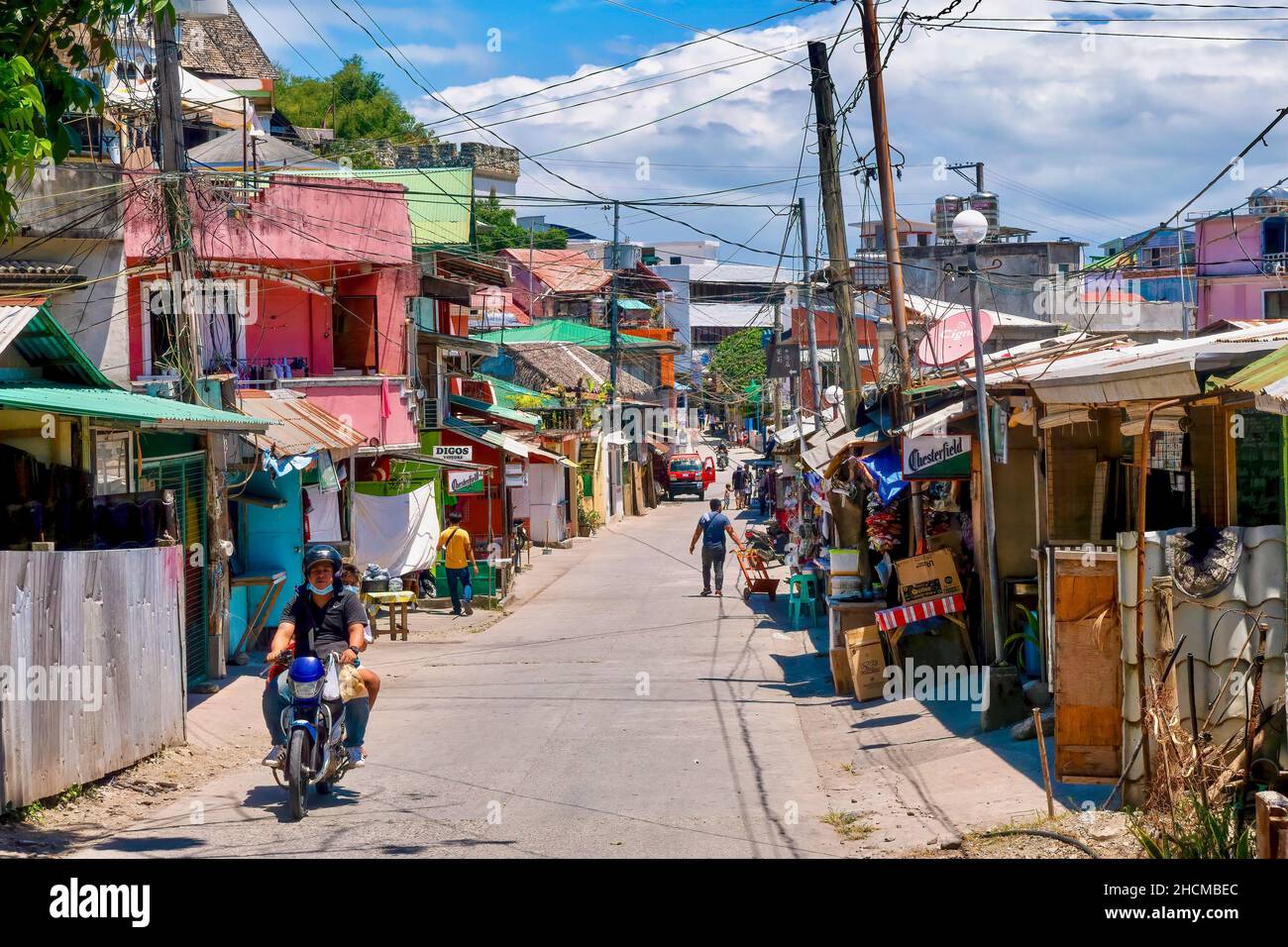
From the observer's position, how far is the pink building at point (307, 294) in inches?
884

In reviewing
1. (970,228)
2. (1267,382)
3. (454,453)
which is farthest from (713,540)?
(1267,382)

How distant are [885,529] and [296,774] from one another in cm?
1108

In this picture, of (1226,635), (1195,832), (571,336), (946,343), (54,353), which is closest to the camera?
(1195,832)

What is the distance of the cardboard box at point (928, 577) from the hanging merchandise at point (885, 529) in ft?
11.8

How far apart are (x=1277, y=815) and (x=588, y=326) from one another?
64.1m

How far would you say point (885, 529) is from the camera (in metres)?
18.4

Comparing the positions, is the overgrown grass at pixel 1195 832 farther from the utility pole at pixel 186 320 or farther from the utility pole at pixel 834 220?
Answer: the utility pole at pixel 834 220

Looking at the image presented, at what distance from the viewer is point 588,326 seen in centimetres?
6881

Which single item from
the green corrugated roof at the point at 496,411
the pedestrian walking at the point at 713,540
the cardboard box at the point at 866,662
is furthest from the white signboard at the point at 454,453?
the cardboard box at the point at 866,662

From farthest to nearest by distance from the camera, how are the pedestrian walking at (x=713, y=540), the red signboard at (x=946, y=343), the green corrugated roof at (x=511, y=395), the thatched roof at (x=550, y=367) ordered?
the thatched roof at (x=550, y=367), the green corrugated roof at (x=511, y=395), the pedestrian walking at (x=713, y=540), the red signboard at (x=946, y=343)

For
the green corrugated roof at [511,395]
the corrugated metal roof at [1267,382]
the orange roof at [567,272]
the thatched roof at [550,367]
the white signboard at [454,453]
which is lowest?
the corrugated metal roof at [1267,382]

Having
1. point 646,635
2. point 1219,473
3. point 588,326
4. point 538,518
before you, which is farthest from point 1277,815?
point 588,326

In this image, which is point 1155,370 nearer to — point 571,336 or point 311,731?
point 311,731

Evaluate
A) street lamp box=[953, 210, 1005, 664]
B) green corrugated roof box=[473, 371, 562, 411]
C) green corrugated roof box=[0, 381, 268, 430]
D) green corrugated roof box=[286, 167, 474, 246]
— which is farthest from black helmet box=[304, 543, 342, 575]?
green corrugated roof box=[473, 371, 562, 411]
